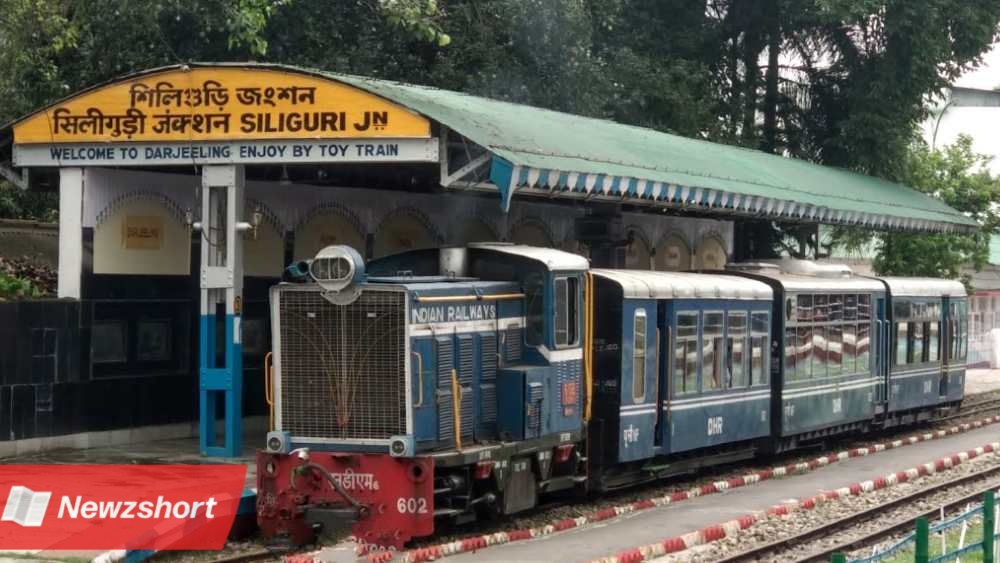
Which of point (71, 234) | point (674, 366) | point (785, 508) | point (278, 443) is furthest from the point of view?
point (71, 234)

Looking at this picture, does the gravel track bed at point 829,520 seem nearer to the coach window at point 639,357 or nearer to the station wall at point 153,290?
the coach window at point 639,357

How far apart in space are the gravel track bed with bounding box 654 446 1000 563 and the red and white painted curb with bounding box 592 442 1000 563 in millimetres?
65

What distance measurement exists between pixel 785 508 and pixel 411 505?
510 cm

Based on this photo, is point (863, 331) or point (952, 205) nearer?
point (863, 331)

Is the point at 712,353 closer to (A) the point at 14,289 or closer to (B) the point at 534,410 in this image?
(B) the point at 534,410

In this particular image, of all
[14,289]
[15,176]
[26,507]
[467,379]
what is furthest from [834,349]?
[26,507]

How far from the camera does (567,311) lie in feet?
49.3

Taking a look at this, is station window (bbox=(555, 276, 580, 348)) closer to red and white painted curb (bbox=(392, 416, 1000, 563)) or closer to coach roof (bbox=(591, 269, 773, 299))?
coach roof (bbox=(591, 269, 773, 299))

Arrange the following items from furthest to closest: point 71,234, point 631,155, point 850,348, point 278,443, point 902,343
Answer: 1. point 902,343
2. point 850,348
3. point 631,155
4. point 71,234
5. point 278,443

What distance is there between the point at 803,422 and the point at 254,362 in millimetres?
7979

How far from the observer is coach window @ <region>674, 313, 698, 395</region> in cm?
1738

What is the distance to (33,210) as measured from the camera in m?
27.6

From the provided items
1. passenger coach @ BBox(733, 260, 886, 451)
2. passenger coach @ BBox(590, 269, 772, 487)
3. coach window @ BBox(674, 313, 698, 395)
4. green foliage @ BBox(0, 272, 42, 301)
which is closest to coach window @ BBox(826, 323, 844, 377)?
passenger coach @ BBox(733, 260, 886, 451)

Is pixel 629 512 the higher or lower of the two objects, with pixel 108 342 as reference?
lower
